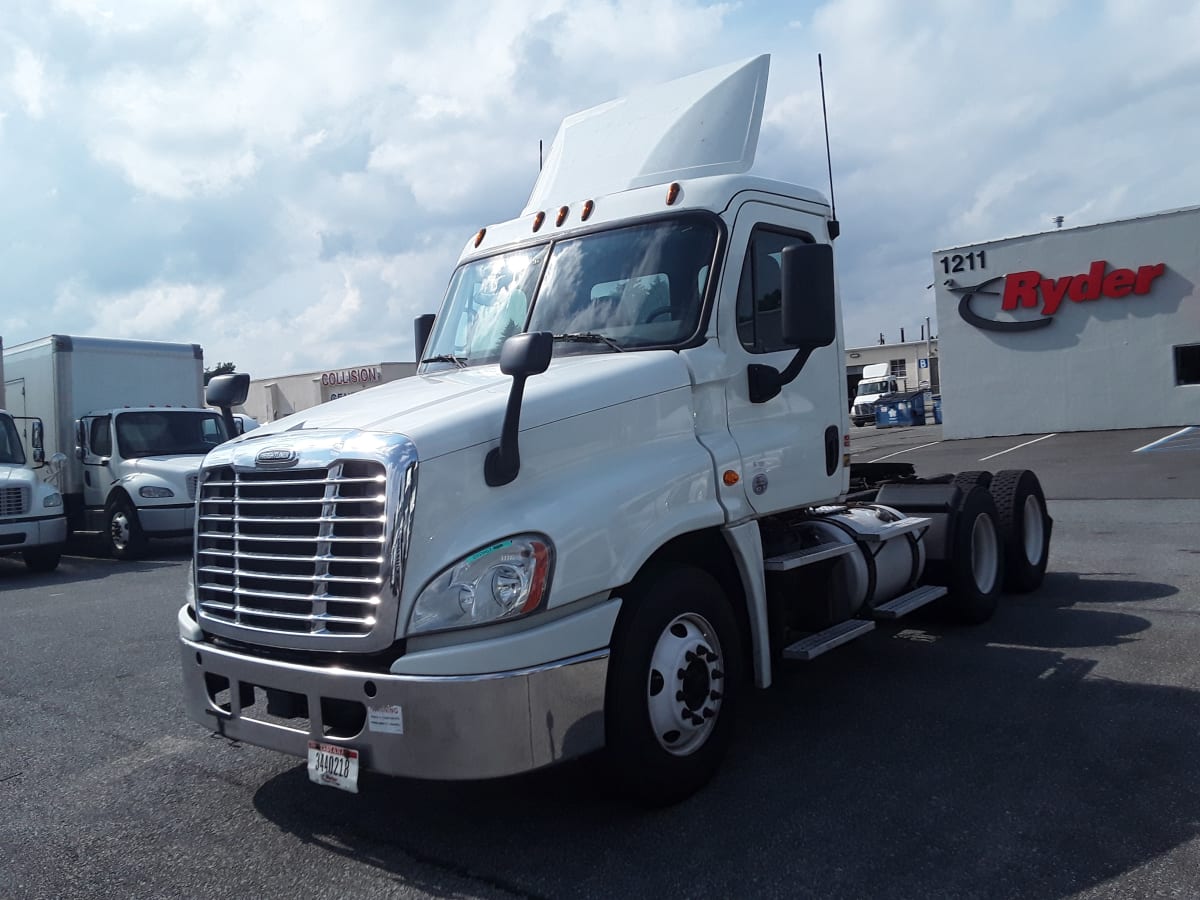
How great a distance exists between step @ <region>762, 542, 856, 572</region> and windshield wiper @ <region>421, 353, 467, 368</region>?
1.87 m

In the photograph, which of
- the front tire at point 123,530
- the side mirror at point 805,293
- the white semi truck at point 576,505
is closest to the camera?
the white semi truck at point 576,505

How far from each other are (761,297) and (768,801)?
7.81ft

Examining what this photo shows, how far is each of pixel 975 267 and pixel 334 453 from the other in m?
29.7

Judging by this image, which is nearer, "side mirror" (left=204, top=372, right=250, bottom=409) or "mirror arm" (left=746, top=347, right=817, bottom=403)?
"mirror arm" (left=746, top=347, right=817, bottom=403)

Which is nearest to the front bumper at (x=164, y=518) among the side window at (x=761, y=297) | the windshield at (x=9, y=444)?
the windshield at (x=9, y=444)

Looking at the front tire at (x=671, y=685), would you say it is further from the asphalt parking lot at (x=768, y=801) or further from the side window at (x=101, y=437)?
the side window at (x=101, y=437)

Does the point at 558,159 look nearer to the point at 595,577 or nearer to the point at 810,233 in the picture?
Result: the point at 810,233

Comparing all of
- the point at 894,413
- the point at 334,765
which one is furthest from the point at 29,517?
the point at 894,413

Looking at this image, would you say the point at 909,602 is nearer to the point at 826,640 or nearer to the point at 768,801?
the point at 826,640

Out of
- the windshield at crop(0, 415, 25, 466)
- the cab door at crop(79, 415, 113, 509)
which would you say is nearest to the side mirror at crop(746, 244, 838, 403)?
the windshield at crop(0, 415, 25, 466)

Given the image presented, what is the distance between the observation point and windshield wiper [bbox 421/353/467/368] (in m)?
5.24

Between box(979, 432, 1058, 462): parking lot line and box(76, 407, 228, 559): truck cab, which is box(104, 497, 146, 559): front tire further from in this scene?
box(979, 432, 1058, 462): parking lot line

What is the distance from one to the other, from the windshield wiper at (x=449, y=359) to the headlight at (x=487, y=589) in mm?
1867

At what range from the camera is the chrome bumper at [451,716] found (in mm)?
3432
